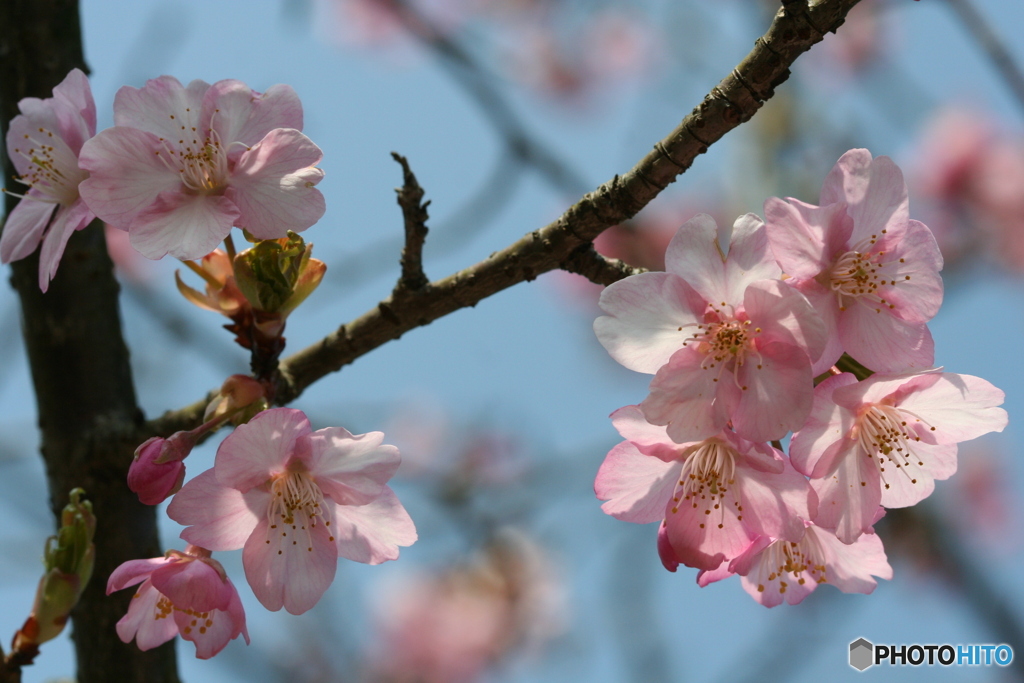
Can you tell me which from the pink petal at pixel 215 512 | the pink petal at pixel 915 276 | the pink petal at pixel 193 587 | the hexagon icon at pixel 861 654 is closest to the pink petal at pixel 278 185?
the pink petal at pixel 215 512

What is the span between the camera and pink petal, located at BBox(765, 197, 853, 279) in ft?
3.28

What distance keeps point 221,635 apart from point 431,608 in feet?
14.5

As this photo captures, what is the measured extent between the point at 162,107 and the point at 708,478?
888 mm

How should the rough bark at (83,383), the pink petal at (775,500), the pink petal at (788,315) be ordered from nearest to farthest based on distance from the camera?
1. the pink petal at (788,315)
2. the pink petal at (775,500)
3. the rough bark at (83,383)

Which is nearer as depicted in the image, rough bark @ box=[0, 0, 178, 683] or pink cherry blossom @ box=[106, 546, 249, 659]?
pink cherry blossom @ box=[106, 546, 249, 659]

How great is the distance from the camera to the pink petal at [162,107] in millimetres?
1051

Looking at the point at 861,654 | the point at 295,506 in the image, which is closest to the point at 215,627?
the point at 295,506

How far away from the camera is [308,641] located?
4.07 m

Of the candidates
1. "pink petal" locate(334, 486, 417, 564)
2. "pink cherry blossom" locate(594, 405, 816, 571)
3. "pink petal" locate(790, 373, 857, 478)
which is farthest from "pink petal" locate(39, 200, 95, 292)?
"pink petal" locate(790, 373, 857, 478)

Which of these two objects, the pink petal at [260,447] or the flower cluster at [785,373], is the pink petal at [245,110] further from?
the flower cluster at [785,373]

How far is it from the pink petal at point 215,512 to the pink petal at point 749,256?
2.25 feet

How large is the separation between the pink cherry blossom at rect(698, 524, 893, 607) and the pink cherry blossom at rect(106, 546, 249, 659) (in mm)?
740

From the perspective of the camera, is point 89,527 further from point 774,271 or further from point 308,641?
point 308,641

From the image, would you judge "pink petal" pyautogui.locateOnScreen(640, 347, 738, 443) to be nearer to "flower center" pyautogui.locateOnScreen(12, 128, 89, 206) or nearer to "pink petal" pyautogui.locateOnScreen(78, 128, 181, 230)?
"pink petal" pyautogui.locateOnScreen(78, 128, 181, 230)
